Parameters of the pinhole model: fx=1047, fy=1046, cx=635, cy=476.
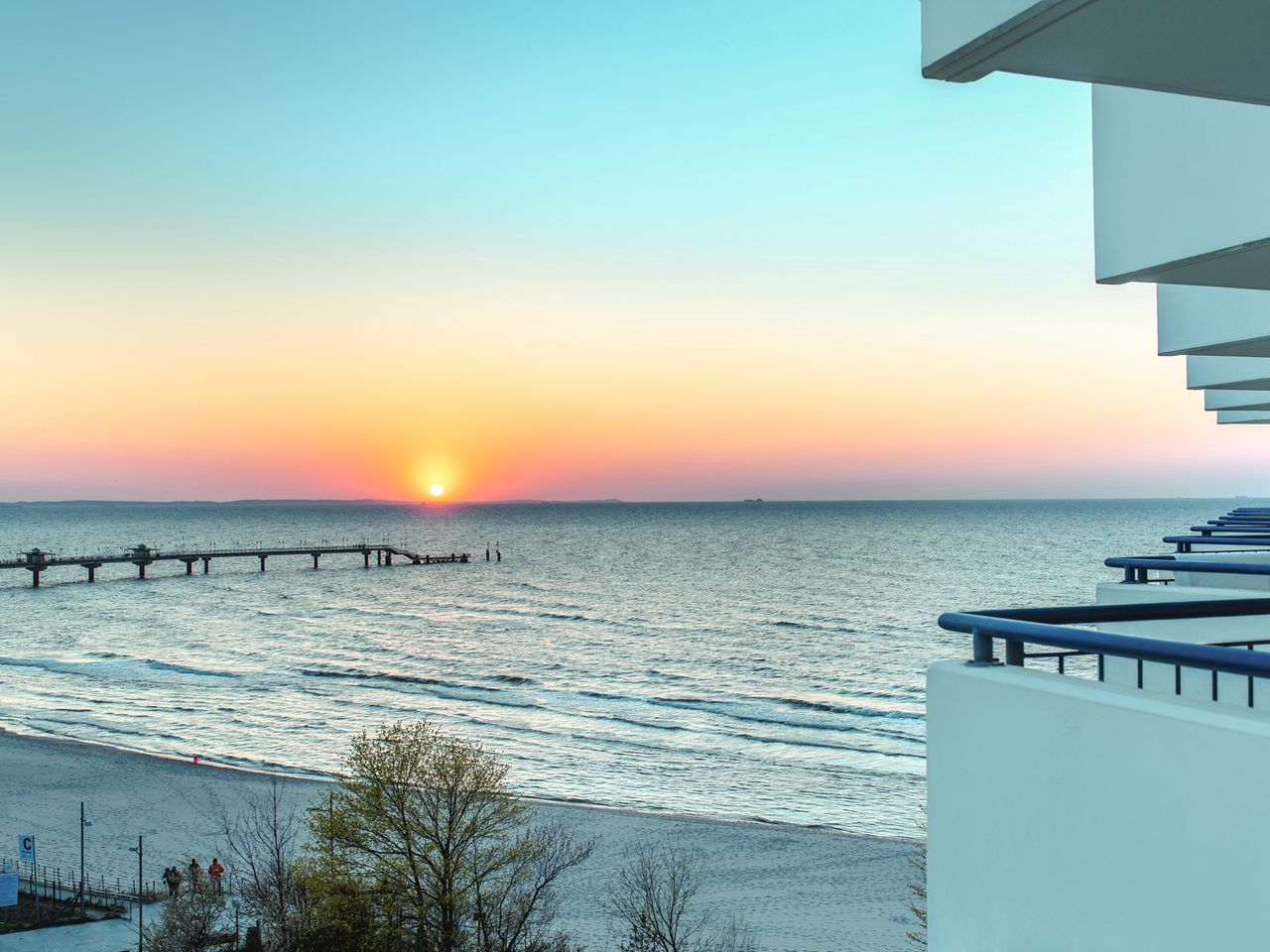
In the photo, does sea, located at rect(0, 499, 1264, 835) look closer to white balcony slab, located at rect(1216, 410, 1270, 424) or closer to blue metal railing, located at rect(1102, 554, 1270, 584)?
white balcony slab, located at rect(1216, 410, 1270, 424)

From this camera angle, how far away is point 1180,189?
5141 millimetres

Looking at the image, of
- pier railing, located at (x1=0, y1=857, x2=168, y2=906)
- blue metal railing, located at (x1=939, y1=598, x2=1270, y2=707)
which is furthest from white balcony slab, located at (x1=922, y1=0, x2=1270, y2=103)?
pier railing, located at (x1=0, y1=857, x2=168, y2=906)

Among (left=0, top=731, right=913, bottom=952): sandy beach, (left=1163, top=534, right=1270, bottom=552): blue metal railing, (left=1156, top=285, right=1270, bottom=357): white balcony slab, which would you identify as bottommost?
(left=0, top=731, right=913, bottom=952): sandy beach

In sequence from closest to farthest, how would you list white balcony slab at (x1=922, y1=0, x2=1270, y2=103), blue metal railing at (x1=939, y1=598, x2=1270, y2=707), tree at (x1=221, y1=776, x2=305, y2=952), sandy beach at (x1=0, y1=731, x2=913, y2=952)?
1. white balcony slab at (x1=922, y1=0, x2=1270, y2=103)
2. blue metal railing at (x1=939, y1=598, x2=1270, y2=707)
3. tree at (x1=221, y1=776, x2=305, y2=952)
4. sandy beach at (x1=0, y1=731, x2=913, y2=952)

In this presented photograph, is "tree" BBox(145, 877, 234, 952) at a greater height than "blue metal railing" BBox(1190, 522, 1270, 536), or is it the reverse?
"blue metal railing" BBox(1190, 522, 1270, 536)

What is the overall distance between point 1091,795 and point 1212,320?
6.03 m

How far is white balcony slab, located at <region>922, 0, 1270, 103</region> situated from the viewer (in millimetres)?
2549

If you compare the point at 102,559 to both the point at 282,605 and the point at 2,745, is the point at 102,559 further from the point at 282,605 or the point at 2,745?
the point at 2,745

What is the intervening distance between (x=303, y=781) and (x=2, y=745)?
13.9m

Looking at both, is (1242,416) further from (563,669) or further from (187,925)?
(563,669)

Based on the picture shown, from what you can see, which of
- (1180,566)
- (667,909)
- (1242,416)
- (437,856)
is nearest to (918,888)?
(667,909)

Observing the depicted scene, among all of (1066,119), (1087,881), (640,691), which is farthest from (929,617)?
(1087,881)

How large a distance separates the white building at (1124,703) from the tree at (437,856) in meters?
18.7

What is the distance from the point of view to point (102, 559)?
106 m
